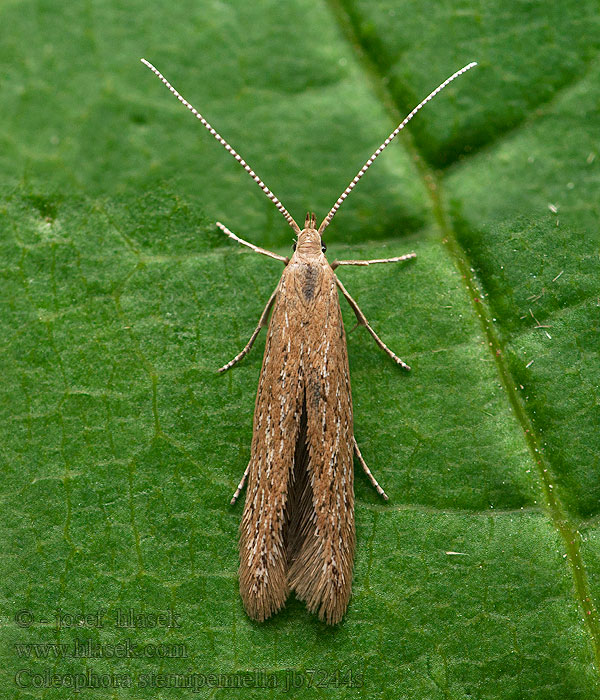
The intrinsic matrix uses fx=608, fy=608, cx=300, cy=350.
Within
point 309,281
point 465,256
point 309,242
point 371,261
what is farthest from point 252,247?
point 465,256

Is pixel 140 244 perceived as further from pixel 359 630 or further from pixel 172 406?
pixel 359 630


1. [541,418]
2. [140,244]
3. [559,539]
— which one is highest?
[140,244]

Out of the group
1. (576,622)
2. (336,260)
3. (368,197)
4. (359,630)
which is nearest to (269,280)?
(336,260)

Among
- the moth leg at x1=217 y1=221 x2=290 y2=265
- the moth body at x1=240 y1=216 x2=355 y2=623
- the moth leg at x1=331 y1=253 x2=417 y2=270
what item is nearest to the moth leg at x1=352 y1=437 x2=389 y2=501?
the moth body at x1=240 y1=216 x2=355 y2=623

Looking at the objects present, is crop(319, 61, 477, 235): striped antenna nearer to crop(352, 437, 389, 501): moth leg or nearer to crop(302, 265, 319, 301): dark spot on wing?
crop(302, 265, 319, 301): dark spot on wing

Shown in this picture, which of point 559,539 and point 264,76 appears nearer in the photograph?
point 559,539

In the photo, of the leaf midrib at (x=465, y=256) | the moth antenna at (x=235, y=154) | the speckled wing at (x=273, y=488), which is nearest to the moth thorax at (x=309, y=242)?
the moth antenna at (x=235, y=154)

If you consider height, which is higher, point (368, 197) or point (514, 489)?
point (368, 197)
